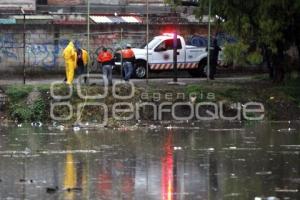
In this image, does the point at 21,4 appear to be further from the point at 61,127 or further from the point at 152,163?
the point at 152,163

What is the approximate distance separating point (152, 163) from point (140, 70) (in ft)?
60.4

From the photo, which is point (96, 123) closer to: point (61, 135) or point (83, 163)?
point (61, 135)

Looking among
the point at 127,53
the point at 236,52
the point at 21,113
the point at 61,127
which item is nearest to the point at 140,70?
the point at 127,53

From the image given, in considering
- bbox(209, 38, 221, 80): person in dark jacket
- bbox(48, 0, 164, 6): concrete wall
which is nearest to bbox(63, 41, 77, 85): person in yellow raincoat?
bbox(209, 38, 221, 80): person in dark jacket

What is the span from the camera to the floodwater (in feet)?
42.3

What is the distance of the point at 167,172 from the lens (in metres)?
14.9

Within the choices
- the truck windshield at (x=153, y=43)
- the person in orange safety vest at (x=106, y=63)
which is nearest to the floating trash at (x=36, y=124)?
the person in orange safety vest at (x=106, y=63)

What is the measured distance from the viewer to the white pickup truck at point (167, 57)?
34.5 m

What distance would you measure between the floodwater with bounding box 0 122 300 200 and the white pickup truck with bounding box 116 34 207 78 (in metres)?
11.2

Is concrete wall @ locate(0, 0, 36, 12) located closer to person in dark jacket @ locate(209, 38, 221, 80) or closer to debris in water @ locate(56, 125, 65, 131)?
person in dark jacket @ locate(209, 38, 221, 80)

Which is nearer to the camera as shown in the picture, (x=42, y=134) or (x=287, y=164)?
(x=287, y=164)

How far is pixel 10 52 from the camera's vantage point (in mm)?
35156

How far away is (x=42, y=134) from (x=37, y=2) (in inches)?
1270

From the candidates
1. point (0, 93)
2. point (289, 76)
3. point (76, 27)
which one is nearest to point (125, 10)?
point (76, 27)
